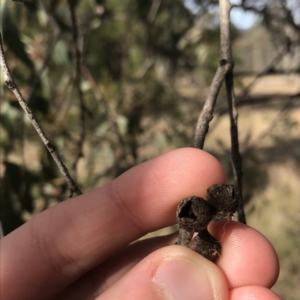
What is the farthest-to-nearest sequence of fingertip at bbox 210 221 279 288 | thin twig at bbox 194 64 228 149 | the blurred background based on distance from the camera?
the blurred background
fingertip at bbox 210 221 279 288
thin twig at bbox 194 64 228 149

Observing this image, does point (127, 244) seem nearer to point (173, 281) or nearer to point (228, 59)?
point (173, 281)

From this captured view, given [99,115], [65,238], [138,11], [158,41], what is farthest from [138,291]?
[158,41]

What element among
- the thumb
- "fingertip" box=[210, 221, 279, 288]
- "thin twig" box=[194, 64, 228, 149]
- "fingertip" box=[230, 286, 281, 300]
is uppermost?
"thin twig" box=[194, 64, 228, 149]

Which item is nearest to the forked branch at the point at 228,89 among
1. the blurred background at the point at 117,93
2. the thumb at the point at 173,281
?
the thumb at the point at 173,281

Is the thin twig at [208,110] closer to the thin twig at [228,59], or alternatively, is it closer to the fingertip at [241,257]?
the thin twig at [228,59]

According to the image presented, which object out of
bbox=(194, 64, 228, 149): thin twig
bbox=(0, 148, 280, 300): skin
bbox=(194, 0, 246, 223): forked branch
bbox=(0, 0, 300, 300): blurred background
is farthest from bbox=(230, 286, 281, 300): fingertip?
bbox=(0, 0, 300, 300): blurred background

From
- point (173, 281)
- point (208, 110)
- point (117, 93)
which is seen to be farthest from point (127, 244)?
point (117, 93)

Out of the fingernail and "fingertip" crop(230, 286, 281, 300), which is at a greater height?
the fingernail

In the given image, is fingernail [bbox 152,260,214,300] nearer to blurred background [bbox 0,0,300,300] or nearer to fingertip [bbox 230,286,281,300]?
fingertip [bbox 230,286,281,300]
